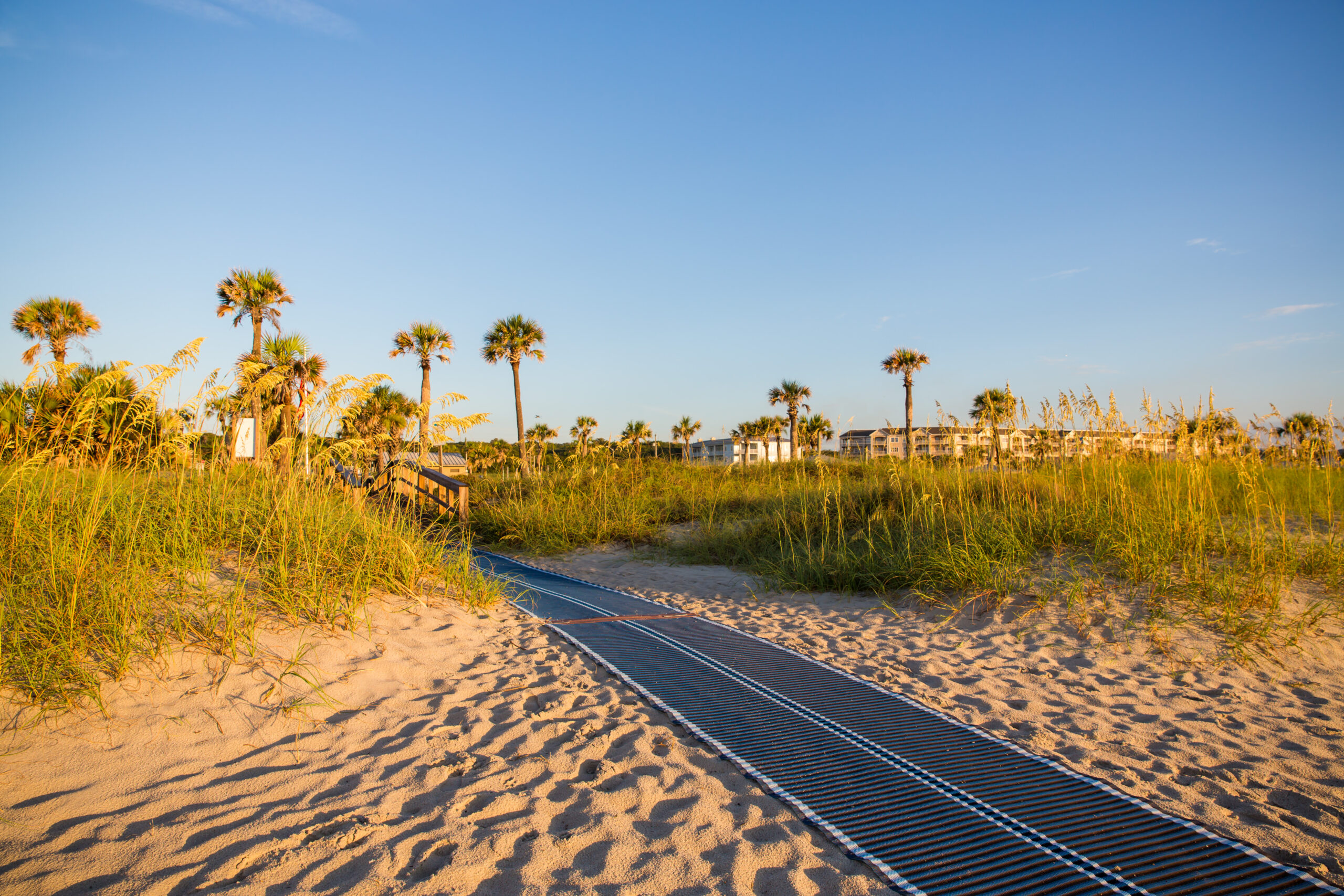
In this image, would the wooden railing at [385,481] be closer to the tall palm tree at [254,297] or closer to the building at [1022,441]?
the building at [1022,441]

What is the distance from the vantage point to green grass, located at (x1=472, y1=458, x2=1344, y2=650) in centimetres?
477

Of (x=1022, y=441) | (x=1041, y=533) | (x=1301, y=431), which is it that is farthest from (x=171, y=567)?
(x=1301, y=431)

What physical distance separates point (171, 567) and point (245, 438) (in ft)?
4.11

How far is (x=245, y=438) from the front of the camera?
178 inches

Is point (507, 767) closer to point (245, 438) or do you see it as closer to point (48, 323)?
point (245, 438)

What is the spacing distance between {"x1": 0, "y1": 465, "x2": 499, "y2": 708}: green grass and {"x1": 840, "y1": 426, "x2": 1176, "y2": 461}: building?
5.17 meters

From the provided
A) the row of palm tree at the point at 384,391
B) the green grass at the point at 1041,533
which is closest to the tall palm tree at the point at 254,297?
the row of palm tree at the point at 384,391

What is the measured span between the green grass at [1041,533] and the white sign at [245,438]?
4.86 metres

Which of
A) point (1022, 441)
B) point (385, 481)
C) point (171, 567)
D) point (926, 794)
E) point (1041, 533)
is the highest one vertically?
point (1022, 441)

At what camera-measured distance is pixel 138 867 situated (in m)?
1.88

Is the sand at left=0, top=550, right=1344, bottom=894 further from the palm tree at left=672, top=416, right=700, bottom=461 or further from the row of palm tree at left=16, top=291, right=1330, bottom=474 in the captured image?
the palm tree at left=672, top=416, right=700, bottom=461

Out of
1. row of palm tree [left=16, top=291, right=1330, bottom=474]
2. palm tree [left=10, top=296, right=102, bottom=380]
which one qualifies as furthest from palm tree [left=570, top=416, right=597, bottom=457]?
palm tree [left=10, top=296, right=102, bottom=380]

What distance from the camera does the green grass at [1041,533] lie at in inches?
188

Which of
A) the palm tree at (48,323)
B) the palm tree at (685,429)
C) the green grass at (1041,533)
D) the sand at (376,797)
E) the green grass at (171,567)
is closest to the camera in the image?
the sand at (376,797)
